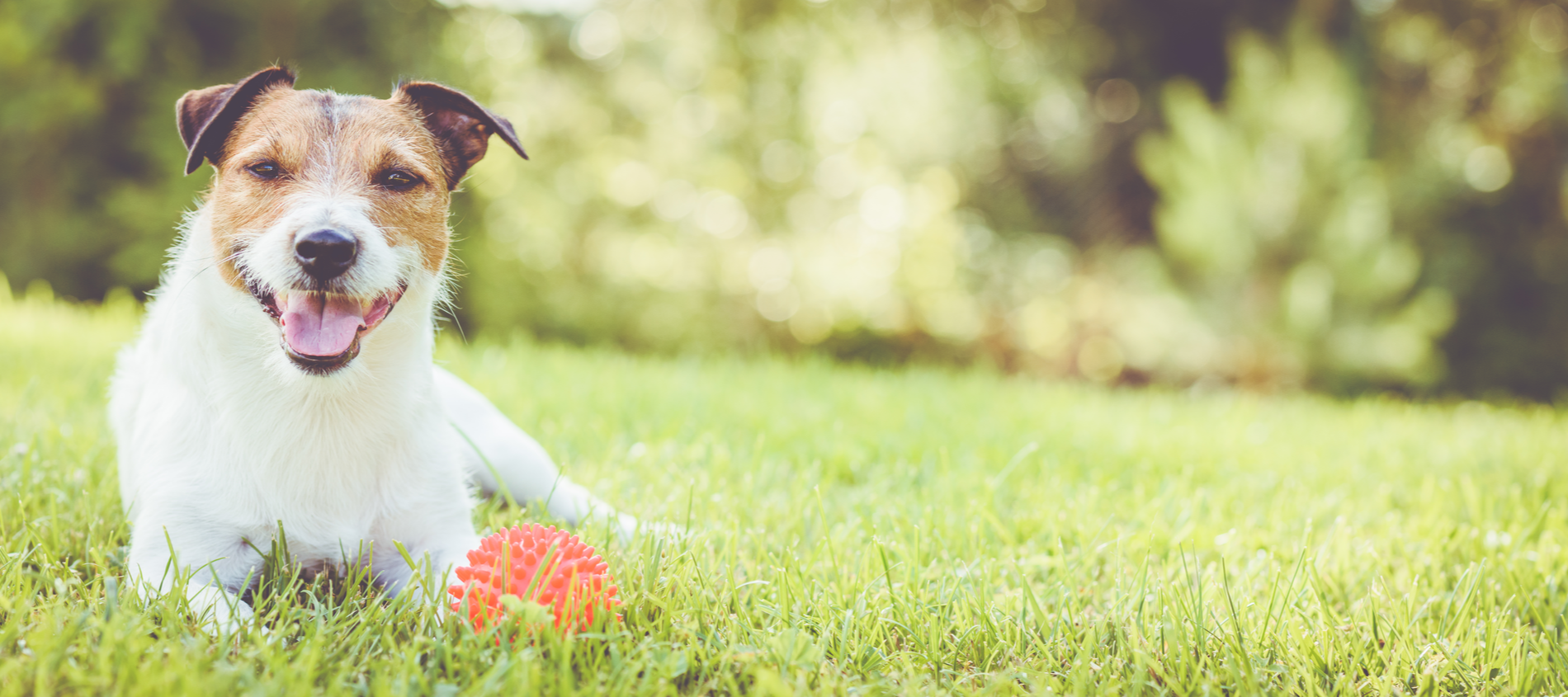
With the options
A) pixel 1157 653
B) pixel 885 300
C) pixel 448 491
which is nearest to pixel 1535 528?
pixel 1157 653

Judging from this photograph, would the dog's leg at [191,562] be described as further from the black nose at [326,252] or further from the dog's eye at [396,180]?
the dog's eye at [396,180]

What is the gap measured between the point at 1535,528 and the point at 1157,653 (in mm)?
2137

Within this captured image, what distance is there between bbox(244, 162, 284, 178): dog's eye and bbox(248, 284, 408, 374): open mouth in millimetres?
318

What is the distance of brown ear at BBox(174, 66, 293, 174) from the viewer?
2.30 m

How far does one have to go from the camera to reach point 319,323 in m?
2.12

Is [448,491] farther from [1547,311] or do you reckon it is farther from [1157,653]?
[1547,311]

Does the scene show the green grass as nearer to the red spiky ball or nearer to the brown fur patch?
the red spiky ball

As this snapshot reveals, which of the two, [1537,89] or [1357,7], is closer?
[1537,89]

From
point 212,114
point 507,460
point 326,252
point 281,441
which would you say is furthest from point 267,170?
point 507,460

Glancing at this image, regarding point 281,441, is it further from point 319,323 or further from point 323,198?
point 323,198

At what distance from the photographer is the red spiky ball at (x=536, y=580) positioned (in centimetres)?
185

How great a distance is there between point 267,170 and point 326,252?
0.42 meters

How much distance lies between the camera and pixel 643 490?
3.16 m

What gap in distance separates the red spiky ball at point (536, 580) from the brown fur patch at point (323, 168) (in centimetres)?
86
